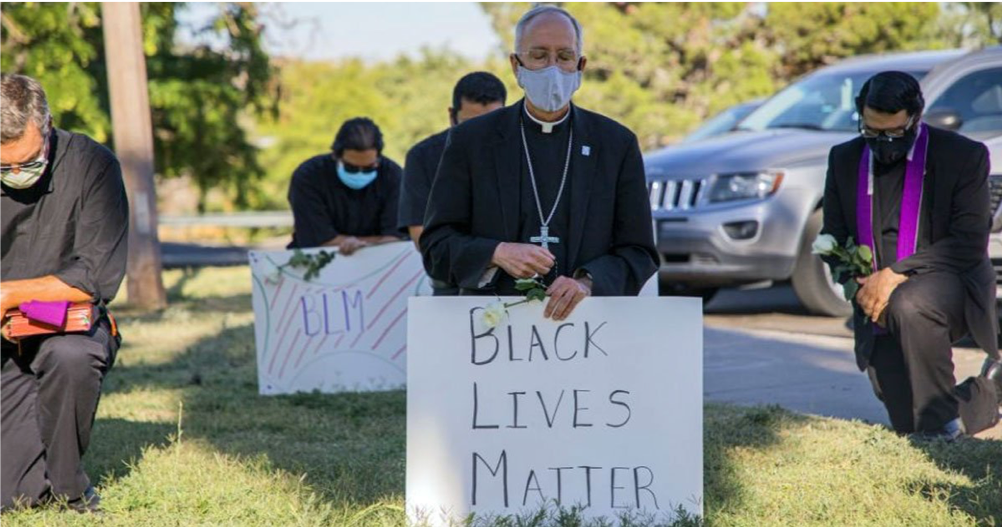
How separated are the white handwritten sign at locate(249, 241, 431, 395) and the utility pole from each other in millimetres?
5848

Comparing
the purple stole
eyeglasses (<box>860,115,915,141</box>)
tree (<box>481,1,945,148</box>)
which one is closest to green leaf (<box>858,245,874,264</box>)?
the purple stole

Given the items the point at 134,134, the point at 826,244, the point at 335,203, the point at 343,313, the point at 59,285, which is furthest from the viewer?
the point at 134,134

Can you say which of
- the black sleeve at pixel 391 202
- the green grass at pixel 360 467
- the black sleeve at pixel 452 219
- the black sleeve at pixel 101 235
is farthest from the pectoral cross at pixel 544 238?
the black sleeve at pixel 391 202

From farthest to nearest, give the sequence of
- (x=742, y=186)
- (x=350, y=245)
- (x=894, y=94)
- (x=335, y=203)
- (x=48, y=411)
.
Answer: (x=742, y=186) → (x=335, y=203) → (x=350, y=245) → (x=894, y=94) → (x=48, y=411)

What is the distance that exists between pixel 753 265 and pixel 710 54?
25673 mm

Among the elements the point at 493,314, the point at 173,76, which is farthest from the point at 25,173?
the point at 173,76

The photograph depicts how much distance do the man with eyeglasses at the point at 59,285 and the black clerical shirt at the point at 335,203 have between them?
3.31 metres

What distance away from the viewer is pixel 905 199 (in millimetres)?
6375

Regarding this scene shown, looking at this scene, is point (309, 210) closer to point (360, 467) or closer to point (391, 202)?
point (391, 202)

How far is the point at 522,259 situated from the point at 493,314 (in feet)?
0.71

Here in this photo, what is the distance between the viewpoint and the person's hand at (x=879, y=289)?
20.8 feet

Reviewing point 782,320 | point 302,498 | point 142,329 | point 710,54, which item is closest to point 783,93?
point 782,320

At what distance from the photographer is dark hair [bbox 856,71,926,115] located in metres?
6.18

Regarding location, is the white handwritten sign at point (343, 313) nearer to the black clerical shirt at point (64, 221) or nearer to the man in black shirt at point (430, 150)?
the man in black shirt at point (430, 150)
